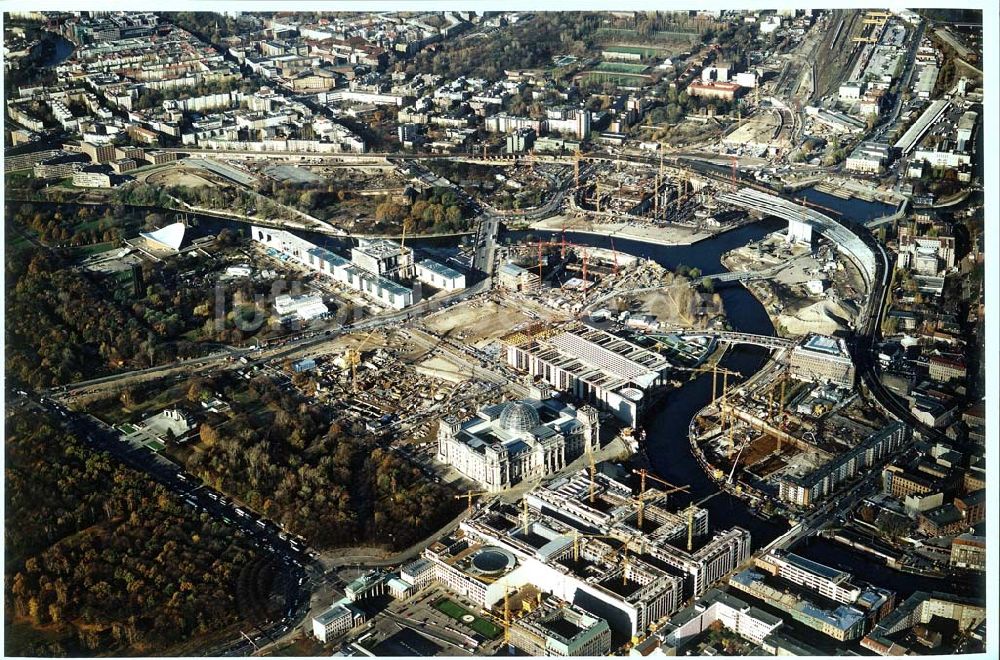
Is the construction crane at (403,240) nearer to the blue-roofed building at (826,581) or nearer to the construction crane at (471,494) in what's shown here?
the construction crane at (471,494)

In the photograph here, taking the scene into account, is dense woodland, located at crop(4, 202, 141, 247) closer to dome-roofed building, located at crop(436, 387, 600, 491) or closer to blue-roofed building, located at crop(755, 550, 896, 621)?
dome-roofed building, located at crop(436, 387, 600, 491)

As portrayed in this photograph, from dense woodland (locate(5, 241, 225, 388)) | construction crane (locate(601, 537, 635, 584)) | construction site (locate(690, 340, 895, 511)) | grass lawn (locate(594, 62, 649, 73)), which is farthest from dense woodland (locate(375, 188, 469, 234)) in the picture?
construction crane (locate(601, 537, 635, 584))

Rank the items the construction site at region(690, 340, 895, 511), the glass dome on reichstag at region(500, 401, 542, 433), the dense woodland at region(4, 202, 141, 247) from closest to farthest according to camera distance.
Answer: the construction site at region(690, 340, 895, 511) → the glass dome on reichstag at region(500, 401, 542, 433) → the dense woodland at region(4, 202, 141, 247)

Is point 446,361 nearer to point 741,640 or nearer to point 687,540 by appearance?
point 687,540

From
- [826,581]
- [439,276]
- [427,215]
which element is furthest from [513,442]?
[427,215]

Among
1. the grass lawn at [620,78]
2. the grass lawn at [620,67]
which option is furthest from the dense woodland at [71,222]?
the grass lawn at [620,67]
